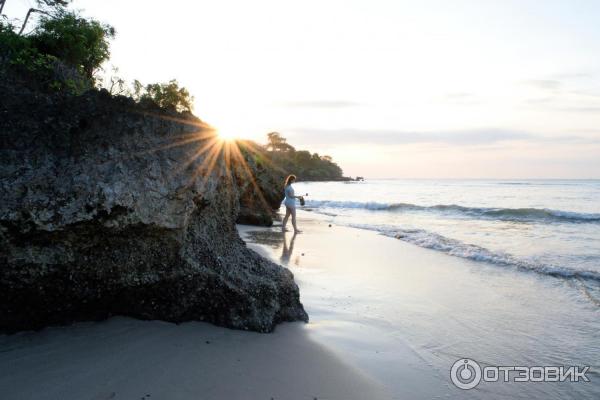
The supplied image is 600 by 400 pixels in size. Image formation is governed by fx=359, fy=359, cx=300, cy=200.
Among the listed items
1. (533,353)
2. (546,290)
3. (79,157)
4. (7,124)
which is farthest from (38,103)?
(546,290)

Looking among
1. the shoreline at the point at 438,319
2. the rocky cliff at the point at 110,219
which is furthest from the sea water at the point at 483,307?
the rocky cliff at the point at 110,219

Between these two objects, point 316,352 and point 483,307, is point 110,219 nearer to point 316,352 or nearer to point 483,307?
point 316,352

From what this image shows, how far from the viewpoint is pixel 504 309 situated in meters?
5.67

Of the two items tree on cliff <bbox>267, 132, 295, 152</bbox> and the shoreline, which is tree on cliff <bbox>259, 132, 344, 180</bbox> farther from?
the shoreline

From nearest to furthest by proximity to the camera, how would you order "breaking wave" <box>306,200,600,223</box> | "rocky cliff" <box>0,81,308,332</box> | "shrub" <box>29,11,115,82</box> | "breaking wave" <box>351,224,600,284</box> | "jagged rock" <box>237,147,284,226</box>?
"rocky cliff" <box>0,81,308,332</box> < "breaking wave" <box>351,224,600,284</box> < "shrub" <box>29,11,115,82</box> < "jagged rock" <box>237,147,284,226</box> < "breaking wave" <box>306,200,600,223</box>

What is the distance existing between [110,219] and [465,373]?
12.0 ft

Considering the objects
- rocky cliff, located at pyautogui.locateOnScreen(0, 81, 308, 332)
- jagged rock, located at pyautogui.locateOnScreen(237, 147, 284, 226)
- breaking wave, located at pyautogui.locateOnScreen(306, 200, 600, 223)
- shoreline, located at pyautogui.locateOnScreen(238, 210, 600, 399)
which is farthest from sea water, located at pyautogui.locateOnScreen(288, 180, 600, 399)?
breaking wave, located at pyautogui.locateOnScreen(306, 200, 600, 223)

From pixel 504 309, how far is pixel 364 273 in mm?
2579

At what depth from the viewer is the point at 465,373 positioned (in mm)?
3615

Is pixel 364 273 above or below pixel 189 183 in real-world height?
below

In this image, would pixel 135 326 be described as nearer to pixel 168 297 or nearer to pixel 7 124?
pixel 168 297

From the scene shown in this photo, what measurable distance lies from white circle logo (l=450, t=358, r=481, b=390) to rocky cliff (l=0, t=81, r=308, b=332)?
1.89 metres

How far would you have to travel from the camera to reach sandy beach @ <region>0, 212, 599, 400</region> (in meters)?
2.71

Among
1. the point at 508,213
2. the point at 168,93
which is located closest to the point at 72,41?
the point at 168,93
